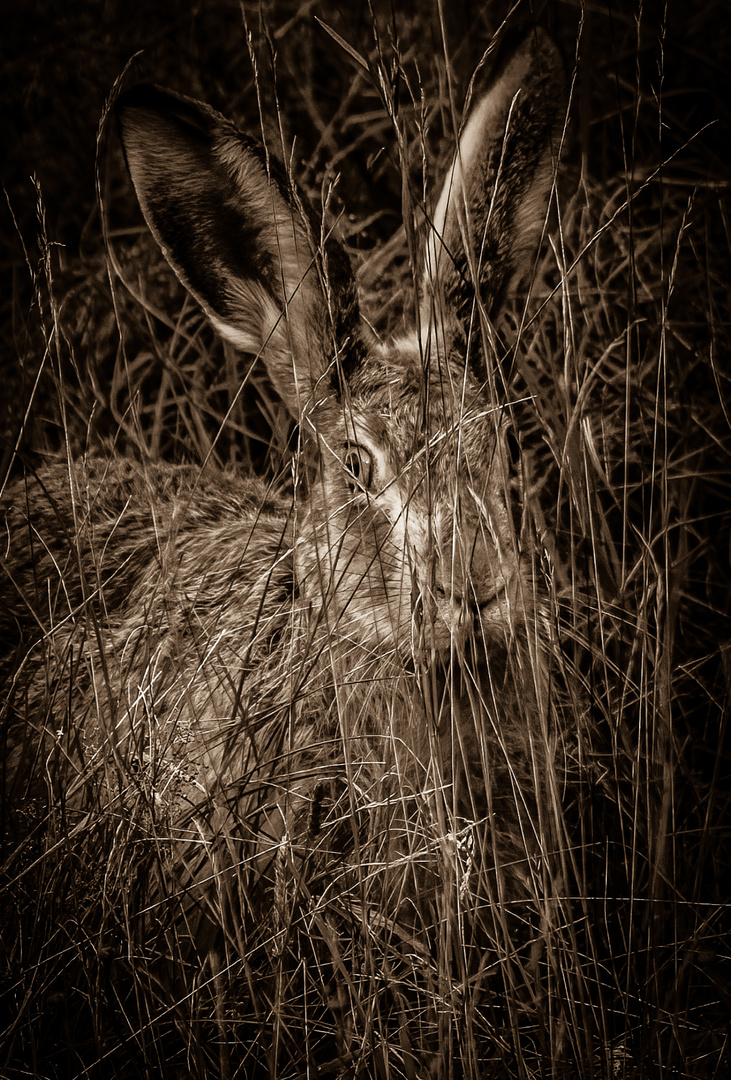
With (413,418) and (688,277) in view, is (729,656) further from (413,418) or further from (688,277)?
(688,277)

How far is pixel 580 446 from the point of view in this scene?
4.52 ft

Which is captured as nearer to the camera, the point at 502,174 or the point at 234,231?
the point at 502,174

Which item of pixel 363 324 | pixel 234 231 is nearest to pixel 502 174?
pixel 363 324

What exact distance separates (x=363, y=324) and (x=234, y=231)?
0.35 metres

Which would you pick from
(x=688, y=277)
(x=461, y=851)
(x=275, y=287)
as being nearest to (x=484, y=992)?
(x=461, y=851)

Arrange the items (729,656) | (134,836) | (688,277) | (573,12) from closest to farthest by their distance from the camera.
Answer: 1. (134,836)
2. (729,656)
3. (688,277)
4. (573,12)

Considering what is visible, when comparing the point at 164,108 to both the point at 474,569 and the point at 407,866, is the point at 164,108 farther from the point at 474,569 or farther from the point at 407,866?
the point at 407,866

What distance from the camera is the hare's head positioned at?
1455 mm

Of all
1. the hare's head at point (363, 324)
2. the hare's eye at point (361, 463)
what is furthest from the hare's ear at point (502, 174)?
the hare's eye at point (361, 463)

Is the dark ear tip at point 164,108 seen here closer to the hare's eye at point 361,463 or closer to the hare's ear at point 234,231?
the hare's ear at point 234,231

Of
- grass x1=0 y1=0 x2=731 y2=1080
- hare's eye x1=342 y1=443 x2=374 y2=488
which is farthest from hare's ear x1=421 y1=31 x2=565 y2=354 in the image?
hare's eye x1=342 y1=443 x2=374 y2=488

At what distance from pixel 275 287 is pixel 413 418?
1.43 feet

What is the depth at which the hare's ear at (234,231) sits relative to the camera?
1614mm

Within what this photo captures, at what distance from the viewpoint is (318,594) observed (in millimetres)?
1717
